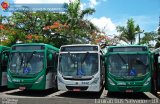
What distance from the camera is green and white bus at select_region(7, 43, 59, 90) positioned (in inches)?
607

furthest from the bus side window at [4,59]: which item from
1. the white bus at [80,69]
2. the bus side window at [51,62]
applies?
the white bus at [80,69]

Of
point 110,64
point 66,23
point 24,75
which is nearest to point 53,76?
point 24,75

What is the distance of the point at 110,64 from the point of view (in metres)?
15.5

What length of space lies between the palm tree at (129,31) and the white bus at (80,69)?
20.4m

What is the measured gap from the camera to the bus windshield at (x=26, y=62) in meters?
15.6

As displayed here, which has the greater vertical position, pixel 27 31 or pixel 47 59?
pixel 27 31

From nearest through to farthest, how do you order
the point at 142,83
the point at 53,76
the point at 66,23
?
the point at 142,83 < the point at 53,76 < the point at 66,23

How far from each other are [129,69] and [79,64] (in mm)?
2485

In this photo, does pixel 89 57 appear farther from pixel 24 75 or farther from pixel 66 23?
pixel 66 23

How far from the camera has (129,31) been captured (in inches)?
1407

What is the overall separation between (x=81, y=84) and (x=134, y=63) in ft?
9.28

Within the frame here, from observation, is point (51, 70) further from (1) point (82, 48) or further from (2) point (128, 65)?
(2) point (128, 65)

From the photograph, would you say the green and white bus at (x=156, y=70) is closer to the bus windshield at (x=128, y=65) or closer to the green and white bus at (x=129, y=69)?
the green and white bus at (x=129, y=69)

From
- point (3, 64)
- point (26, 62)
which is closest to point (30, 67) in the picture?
point (26, 62)
